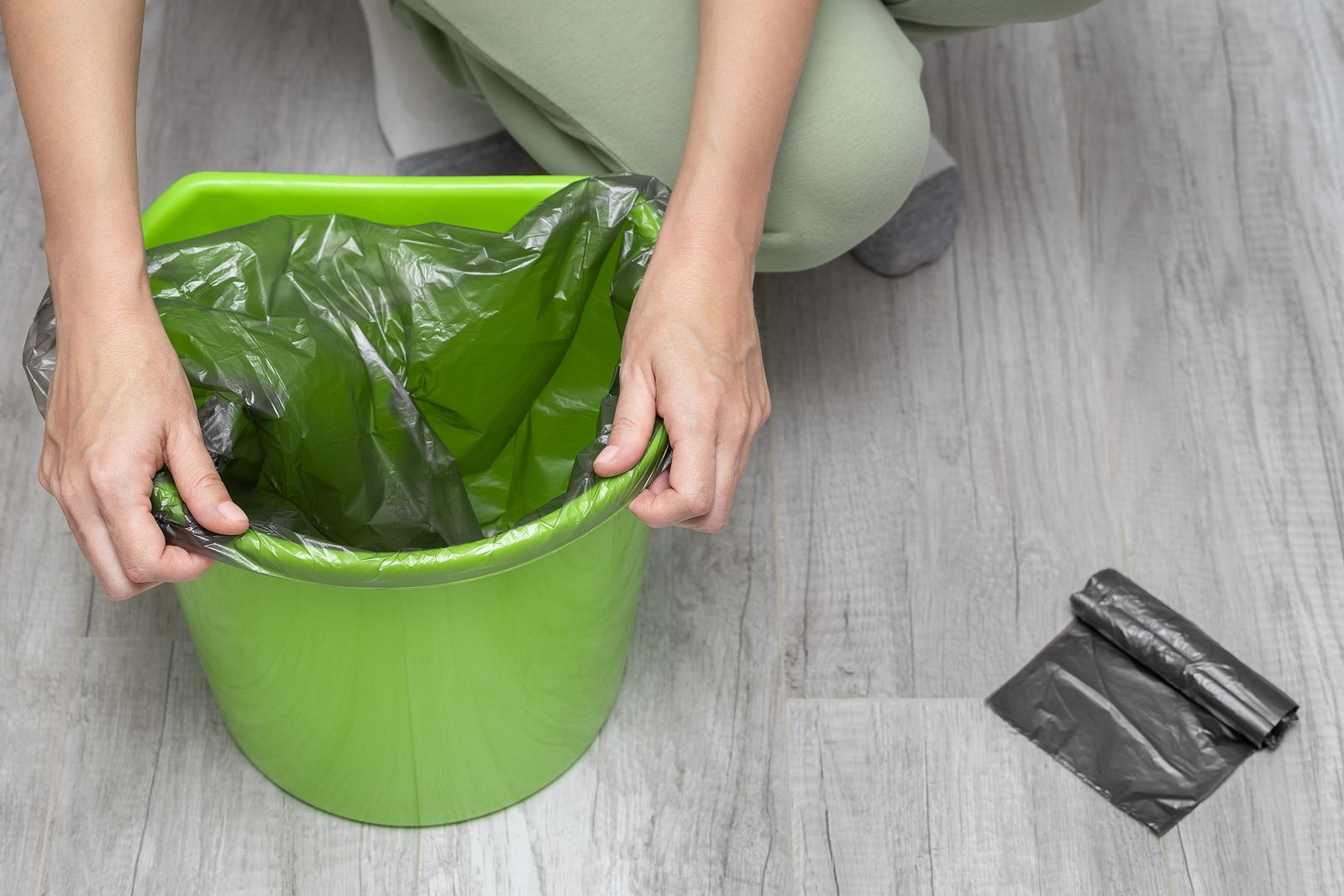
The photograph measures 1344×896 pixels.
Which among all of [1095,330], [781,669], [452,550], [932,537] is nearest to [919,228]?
[1095,330]

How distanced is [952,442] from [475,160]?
442mm

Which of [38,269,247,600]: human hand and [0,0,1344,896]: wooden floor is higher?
[38,269,247,600]: human hand

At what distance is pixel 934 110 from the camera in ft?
3.91

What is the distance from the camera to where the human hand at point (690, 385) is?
0.64 metres

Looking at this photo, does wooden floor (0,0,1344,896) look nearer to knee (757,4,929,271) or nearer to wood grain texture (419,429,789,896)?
wood grain texture (419,429,789,896)

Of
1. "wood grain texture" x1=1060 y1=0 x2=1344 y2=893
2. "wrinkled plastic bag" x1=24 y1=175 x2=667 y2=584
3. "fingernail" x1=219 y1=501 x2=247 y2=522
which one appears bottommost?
"wood grain texture" x1=1060 y1=0 x2=1344 y2=893

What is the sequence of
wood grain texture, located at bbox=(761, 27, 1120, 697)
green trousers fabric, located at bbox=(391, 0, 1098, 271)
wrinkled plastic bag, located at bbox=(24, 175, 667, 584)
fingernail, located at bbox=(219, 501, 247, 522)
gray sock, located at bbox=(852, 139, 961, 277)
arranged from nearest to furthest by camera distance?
fingernail, located at bbox=(219, 501, 247, 522) → wrinkled plastic bag, located at bbox=(24, 175, 667, 584) → green trousers fabric, located at bbox=(391, 0, 1098, 271) → wood grain texture, located at bbox=(761, 27, 1120, 697) → gray sock, located at bbox=(852, 139, 961, 277)

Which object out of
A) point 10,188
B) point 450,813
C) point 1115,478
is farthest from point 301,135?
point 1115,478

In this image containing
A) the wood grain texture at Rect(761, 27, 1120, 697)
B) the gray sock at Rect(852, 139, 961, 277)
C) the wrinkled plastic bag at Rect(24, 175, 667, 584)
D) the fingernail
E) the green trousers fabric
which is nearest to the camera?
the fingernail

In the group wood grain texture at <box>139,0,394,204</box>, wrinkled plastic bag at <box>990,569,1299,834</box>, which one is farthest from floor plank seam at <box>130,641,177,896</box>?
wrinkled plastic bag at <box>990,569,1299,834</box>

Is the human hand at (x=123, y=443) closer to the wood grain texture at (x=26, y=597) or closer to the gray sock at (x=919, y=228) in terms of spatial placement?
the wood grain texture at (x=26, y=597)

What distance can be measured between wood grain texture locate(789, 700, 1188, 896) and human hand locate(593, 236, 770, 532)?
0.92 ft

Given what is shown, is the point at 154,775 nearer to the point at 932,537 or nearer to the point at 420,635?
the point at 420,635

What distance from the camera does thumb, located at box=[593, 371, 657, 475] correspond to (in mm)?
621
